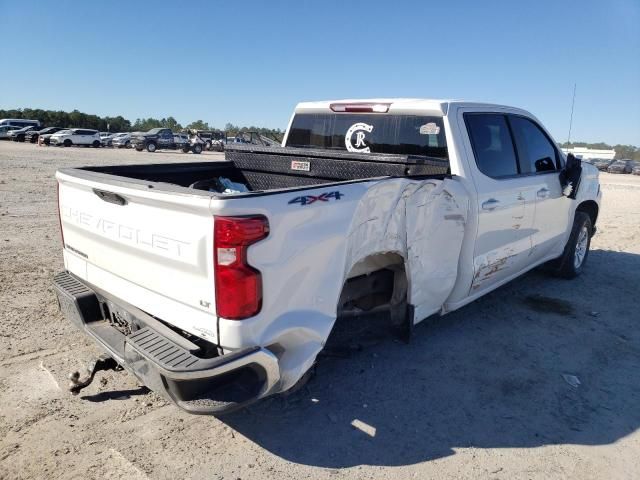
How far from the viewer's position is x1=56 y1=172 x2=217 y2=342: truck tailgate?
7.95 feet

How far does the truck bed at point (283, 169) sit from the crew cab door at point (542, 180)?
145 centimetres

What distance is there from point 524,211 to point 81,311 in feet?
13.0

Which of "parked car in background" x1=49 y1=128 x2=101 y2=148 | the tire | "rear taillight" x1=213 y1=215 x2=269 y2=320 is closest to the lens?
"rear taillight" x1=213 y1=215 x2=269 y2=320

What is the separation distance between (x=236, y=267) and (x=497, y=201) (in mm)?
2798

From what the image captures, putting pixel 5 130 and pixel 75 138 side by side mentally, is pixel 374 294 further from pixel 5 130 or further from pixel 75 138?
pixel 5 130

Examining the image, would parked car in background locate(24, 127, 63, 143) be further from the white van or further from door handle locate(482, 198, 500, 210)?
door handle locate(482, 198, 500, 210)

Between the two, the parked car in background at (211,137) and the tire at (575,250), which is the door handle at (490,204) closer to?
the tire at (575,250)

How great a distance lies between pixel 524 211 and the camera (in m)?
4.77

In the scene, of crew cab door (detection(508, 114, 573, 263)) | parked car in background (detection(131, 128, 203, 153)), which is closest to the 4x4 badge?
crew cab door (detection(508, 114, 573, 263))

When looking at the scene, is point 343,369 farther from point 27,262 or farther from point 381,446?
point 27,262

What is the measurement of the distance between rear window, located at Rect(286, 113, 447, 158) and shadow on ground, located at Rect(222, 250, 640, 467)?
1688 mm

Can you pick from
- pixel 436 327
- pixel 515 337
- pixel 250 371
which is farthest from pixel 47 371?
pixel 515 337

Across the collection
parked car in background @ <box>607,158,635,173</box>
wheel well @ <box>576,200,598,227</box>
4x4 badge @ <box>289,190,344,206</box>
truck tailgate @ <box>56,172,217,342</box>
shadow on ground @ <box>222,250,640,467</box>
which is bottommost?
parked car in background @ <box>607,158,635,173</box>

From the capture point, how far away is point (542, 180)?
5070mm
